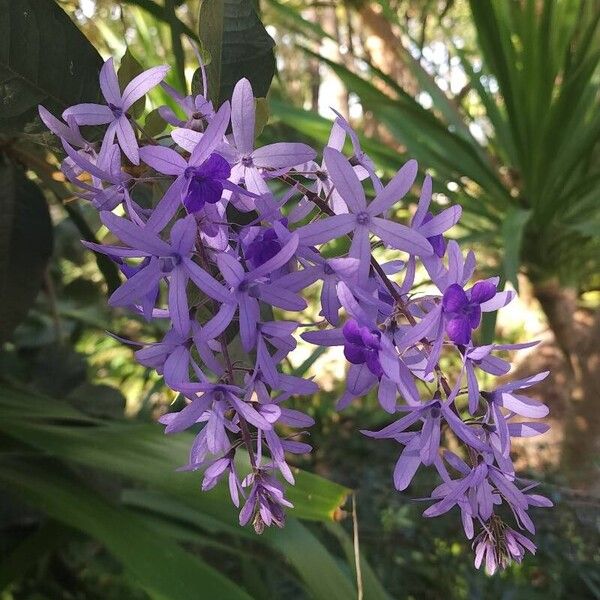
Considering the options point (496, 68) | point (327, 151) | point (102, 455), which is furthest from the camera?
point (496, 68)

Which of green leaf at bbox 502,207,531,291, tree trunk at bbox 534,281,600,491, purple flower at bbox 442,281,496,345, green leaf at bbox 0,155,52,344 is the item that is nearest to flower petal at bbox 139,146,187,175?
purple flower at bbox 442,281,496,345

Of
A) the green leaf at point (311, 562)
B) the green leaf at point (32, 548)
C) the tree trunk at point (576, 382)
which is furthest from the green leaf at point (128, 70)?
the tree trunk at point (576, 382)

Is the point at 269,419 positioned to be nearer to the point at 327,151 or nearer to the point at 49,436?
the point at 327,151

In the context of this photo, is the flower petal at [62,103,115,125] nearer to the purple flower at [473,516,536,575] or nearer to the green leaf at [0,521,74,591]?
the purple flower at [473,516,536,575]

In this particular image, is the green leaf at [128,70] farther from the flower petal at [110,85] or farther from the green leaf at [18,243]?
the green leaf at [18,243]

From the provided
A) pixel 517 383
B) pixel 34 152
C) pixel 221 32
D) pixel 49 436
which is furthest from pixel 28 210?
pixel 517 383

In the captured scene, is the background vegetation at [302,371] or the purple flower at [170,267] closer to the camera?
the purple flower at [170,267]
